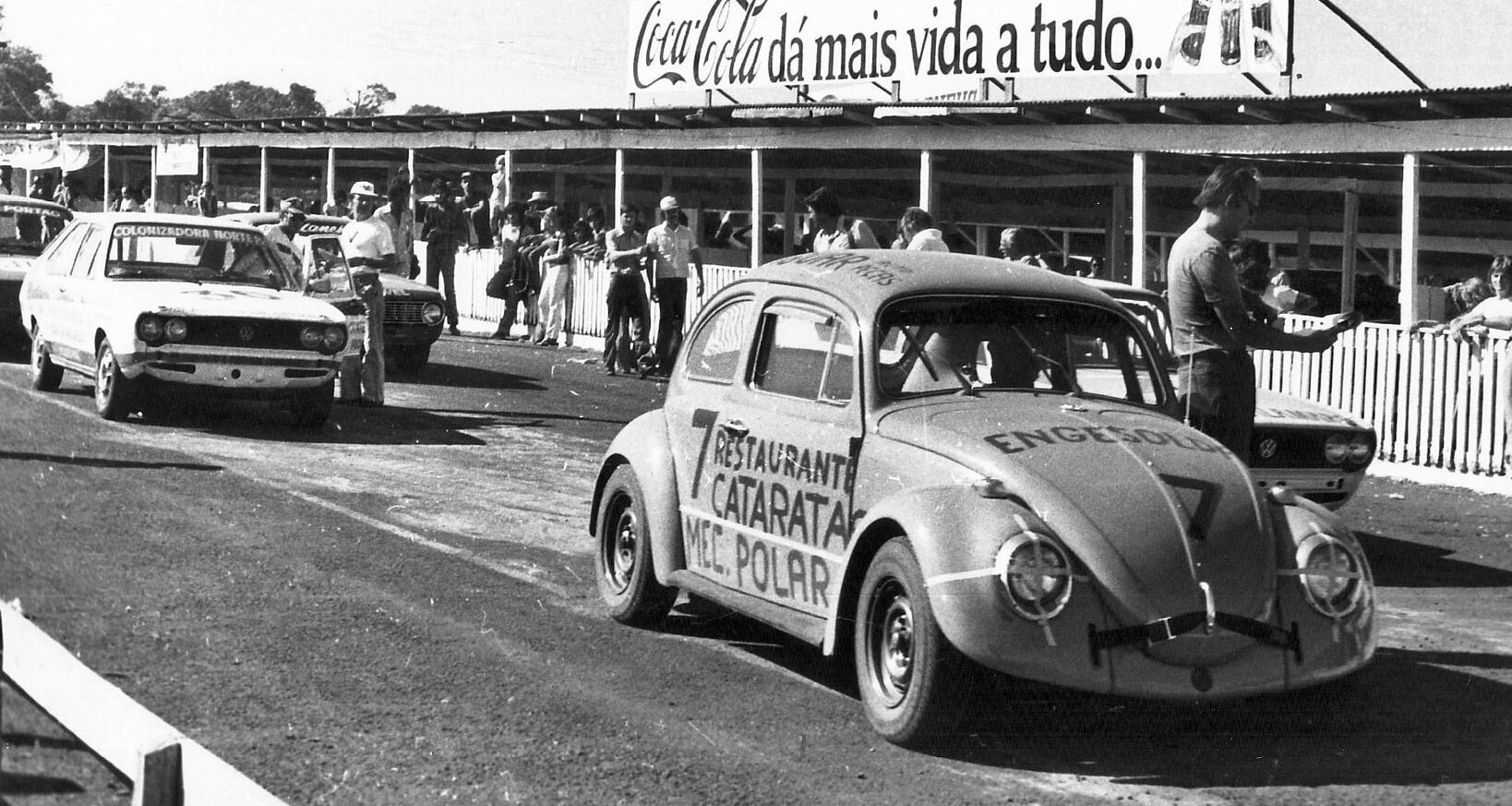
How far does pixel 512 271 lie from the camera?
85.5 ft

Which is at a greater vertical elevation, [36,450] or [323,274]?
[323,274]

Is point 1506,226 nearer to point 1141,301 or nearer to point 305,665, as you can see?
point 1141,301

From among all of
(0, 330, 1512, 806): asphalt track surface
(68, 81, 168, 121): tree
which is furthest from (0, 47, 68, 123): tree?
(0, 330, 1512, 806): asphalt track surface

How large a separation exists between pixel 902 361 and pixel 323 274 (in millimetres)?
10633

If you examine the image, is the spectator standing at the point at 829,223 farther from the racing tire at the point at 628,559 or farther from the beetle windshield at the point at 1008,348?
the beetle windshield at the point at 1008,348

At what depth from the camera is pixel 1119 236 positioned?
28688mm

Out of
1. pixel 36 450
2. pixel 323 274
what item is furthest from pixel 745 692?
pixel 323 274

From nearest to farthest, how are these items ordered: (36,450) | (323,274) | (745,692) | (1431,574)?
1. (745,692)
2. (1431,574)
3. (36,450)
4. (323,274)

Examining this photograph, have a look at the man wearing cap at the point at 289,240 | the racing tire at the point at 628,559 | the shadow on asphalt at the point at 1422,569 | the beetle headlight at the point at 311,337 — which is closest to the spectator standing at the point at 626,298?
the man wearing cap at the point at 289,240

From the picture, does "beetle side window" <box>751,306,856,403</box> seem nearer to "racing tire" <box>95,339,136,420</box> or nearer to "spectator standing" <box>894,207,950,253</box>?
"spectator standing" <box>894,207,950,253</box>

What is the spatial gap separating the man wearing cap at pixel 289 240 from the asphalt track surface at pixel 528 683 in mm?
4182

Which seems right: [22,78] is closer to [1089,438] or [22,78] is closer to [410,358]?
[410,358]

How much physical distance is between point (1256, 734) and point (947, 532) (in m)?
1.32

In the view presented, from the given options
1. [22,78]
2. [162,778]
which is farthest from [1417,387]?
[22,78]
